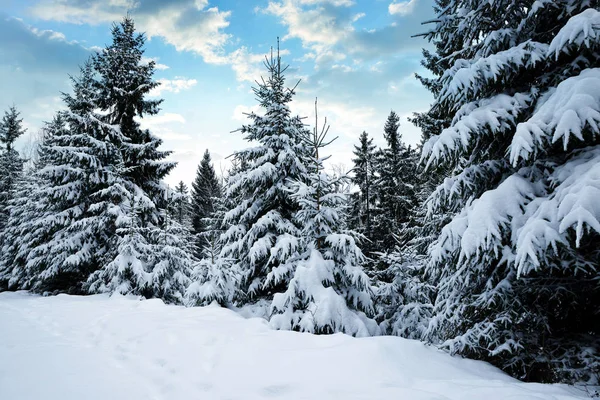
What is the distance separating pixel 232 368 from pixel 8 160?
115 feet

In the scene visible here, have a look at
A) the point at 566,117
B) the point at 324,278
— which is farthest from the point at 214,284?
the point at 566,117

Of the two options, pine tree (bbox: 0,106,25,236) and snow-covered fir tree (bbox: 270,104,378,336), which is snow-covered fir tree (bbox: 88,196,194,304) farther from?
pine tree (bbox: 0,106,25,236)

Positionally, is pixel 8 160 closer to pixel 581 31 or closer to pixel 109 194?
pixel 109 194

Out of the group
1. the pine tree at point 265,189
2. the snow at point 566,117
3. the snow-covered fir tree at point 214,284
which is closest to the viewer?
the snow at point 566,117

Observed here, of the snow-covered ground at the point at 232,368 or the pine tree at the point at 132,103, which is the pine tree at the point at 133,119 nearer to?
the pine tree at the point at 132,103

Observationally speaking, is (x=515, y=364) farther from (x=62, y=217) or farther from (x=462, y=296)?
(x=62, y=217)

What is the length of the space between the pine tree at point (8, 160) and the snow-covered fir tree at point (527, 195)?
33771mm

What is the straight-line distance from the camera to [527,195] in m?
3.72

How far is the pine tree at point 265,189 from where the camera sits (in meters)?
8.97

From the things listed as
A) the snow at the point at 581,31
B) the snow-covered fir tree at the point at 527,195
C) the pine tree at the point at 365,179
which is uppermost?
the pine tree at the point at 365,179

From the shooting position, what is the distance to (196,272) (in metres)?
8.62

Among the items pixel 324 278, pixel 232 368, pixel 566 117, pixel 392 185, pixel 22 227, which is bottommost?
pixel 232 368

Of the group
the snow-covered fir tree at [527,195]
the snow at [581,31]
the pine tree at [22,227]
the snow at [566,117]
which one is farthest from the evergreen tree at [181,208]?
the snow at [581,31]

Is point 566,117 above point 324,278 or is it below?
above
